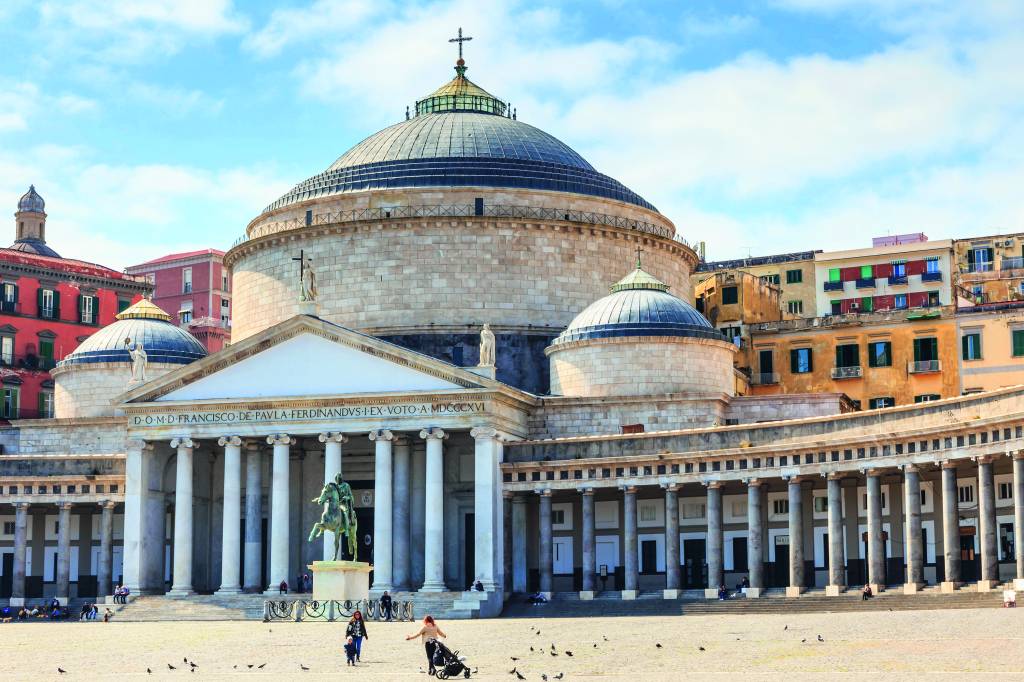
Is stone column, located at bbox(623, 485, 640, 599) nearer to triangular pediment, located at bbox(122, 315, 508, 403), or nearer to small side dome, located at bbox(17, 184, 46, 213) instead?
triangular pediment, located at bbox(122, 315, 508, 403)

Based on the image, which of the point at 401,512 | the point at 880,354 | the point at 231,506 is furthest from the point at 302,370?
the point at 880,354

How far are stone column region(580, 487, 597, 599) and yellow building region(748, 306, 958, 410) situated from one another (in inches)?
670

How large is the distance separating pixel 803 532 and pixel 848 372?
16.5 meters

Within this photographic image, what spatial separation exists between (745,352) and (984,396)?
27.5 meters

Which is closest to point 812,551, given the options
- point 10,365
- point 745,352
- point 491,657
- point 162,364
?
point 745,352

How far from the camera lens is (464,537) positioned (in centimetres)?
8138

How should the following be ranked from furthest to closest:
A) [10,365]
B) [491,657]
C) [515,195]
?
1. [10,365]
2. [515,195]
3. [491,657]

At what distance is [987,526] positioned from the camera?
6512 cm

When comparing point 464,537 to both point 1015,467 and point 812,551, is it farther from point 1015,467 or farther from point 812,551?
point 1015,467

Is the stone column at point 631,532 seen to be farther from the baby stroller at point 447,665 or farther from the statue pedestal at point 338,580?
the baby stroller at point 447,665

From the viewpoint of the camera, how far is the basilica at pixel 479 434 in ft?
237

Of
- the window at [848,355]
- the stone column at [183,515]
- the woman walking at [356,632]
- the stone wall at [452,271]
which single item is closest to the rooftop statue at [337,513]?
the woman walking at [356,632]

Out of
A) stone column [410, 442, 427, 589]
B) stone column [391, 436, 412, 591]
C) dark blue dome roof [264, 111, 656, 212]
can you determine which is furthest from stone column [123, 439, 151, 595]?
dark blue dome roof [264, 111, 656, 212]

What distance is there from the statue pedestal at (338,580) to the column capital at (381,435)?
10706mm
